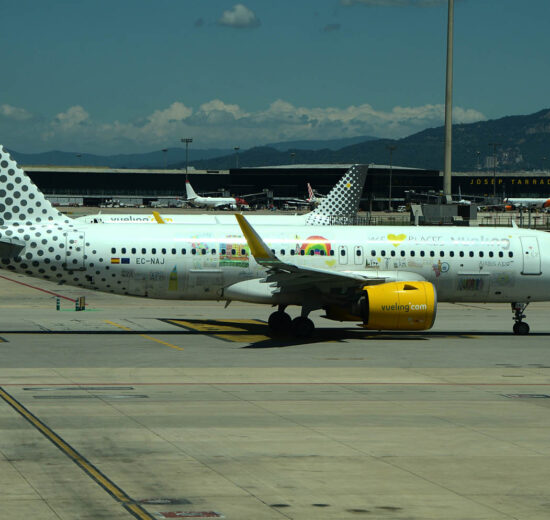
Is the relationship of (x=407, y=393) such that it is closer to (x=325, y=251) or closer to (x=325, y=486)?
(x=325, y=486)

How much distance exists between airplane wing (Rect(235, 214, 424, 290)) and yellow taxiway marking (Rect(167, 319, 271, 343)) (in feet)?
7.71

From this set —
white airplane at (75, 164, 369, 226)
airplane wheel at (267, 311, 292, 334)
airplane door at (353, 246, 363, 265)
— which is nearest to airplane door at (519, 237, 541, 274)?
airplane door at (353, 246, 363, 265)

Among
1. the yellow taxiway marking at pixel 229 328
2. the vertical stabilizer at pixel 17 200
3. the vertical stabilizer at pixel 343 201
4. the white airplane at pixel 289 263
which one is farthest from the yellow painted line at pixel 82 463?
the vertical stabilizer at pixel 343 201

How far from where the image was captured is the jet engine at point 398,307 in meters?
31.9

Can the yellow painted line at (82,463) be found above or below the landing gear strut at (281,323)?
below

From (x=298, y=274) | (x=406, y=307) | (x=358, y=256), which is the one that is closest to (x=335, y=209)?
(x=358, y=256)

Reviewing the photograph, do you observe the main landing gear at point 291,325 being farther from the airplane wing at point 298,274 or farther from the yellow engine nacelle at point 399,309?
the yellow engine nacelle at point 399,309

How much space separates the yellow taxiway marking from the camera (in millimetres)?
33844

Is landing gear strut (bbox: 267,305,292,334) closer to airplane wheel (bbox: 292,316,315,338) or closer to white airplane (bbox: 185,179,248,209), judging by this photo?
airplane wheel (bbox: 292,316,315,338)

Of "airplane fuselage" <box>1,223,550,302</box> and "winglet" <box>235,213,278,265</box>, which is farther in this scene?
"airplane fuselage" <box>1,223,550,302</box>

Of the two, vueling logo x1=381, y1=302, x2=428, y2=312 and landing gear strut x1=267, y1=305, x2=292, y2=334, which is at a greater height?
vueling logo x1=381, y1=302, x2=428, y2=312

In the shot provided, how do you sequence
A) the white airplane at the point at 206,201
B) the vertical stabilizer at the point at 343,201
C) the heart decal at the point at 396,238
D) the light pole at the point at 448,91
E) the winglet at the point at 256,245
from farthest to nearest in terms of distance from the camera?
1. the white airplane at the point at 206,201
2. the light pole at the point at 448,91
3. the vertical stabilizer at the point at 343,201
4. the heart decal at the point at 396,238
5. the winglet at the point at 256,245

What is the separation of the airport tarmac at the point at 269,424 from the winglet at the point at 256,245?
10.1 feet

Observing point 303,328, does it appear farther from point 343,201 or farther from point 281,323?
point 343,201
